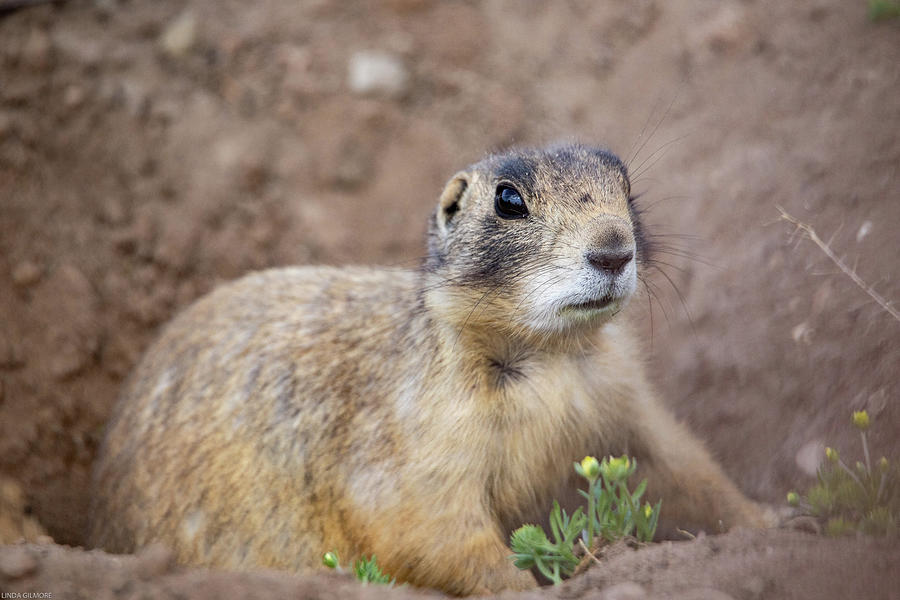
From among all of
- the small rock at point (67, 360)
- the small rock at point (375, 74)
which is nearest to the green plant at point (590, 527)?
the small rock at point (67, 360)

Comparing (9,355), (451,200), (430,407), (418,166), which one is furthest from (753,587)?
(9,355)

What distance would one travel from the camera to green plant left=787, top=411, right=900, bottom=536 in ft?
11.9

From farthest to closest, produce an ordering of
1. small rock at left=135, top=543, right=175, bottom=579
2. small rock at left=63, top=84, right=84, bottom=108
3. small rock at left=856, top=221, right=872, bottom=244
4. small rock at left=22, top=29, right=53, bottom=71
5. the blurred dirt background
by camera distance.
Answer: small rock at left=63, top=84, right=84, bottom=108 → small rock at left=22, top=29, right=53, bottom=71 → the blurred dirt background → small rock at left=856, top=221, right=872, bottom=244 → small rock at left=135, top=543, right=175, bottom=579

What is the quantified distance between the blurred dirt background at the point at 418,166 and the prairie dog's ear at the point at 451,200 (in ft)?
4.28

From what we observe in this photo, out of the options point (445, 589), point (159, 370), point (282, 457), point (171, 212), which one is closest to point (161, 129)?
point (171, 212)

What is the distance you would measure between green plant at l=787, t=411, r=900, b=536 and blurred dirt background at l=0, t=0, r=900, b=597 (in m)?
0.67

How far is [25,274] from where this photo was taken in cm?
745

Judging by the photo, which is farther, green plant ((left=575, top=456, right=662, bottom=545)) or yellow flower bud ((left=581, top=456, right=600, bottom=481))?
green plant ((left=575, top=456, right=662, bottom=545))

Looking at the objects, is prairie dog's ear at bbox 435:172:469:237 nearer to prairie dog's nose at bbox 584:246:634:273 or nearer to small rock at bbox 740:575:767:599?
prairie dog's nose at bbox 584:246:634:273

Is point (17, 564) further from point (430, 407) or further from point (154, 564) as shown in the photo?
point (430, 407)

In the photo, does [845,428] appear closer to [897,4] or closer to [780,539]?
[780,539]

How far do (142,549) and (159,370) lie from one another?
1.17 meters

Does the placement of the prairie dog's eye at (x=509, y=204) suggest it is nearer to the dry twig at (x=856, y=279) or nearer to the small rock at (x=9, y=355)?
the dry twig at (x=856, y=279)

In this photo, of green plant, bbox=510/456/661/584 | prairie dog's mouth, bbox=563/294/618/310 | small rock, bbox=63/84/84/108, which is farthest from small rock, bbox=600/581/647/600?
small rock, bbox=63/84/84/108
